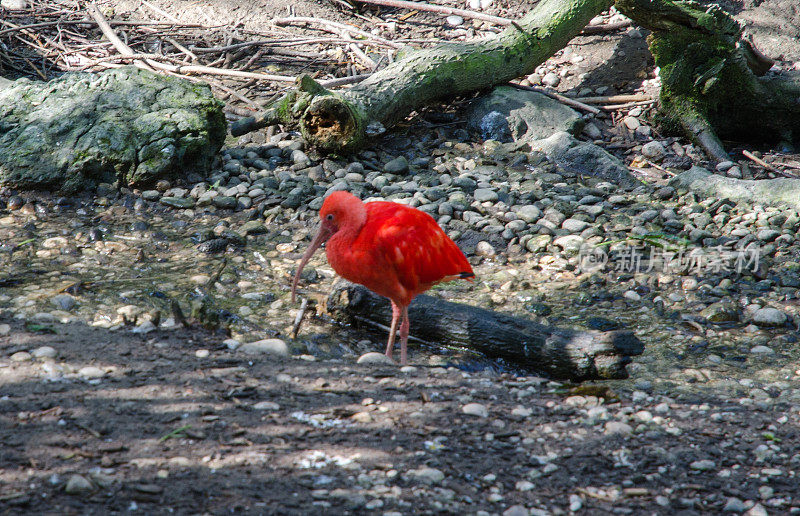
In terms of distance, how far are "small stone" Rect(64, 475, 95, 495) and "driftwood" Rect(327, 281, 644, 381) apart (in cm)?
222

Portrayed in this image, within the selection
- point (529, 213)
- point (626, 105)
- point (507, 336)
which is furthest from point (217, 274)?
point (626, 105)

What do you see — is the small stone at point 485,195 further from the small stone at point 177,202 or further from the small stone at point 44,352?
the small stone at point 44,352

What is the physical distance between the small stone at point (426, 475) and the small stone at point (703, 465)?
107 cm

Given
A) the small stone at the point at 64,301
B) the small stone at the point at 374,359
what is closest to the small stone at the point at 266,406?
the small stone at the point at 374,359

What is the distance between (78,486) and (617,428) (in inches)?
86.0

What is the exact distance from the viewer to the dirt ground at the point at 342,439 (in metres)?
2.46

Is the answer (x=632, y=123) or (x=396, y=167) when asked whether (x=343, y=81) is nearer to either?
(x=396, y=167)

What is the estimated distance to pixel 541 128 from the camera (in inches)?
278

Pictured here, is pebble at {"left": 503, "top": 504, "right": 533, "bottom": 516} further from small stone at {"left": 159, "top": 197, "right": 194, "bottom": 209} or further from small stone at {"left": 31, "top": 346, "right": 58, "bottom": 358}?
small stone at {"left": 159, "top": 197, "right": 194, "bottom": 209}

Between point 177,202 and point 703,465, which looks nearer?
point 703,465

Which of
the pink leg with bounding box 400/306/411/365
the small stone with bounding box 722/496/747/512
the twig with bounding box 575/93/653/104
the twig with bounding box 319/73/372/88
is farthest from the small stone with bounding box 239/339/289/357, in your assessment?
the twig with bounding box 575/93/653/104

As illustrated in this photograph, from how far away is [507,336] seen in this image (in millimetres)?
4023

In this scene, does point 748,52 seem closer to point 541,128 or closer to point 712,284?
point 541,128

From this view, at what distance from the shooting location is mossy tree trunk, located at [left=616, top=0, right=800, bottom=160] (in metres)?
6.84
